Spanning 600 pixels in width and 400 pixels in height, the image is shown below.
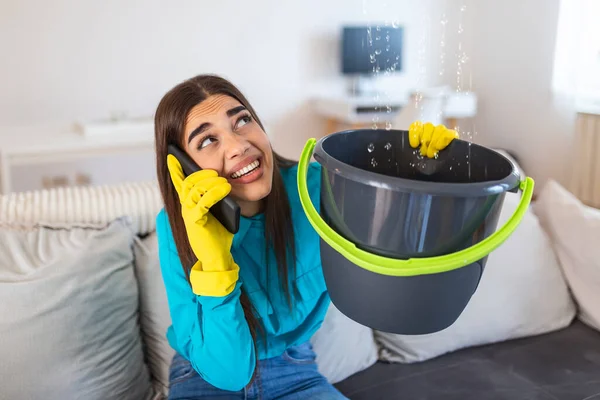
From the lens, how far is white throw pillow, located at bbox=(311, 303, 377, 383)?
50.5 inches

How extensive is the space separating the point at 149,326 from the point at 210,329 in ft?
1.27

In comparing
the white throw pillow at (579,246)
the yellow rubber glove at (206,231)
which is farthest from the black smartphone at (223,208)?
the white throw pillow at (579,246)

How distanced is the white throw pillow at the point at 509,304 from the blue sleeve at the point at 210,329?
0.53m

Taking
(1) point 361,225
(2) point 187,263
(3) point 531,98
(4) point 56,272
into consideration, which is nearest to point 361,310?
(1) point 361,225

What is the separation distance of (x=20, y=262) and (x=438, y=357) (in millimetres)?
959

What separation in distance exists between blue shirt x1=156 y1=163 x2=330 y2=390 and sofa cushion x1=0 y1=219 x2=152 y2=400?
0.12 m

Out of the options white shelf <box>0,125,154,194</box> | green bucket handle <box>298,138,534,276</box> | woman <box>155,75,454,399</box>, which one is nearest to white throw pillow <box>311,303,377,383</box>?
woman <box>155,75,454,399</box>

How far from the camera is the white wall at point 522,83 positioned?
9.70ft

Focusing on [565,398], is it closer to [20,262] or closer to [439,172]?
[439,172]

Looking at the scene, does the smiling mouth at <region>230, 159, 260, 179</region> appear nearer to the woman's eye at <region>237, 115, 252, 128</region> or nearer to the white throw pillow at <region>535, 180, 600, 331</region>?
the woman's eye at <region>237, 115, 252, 128</region>

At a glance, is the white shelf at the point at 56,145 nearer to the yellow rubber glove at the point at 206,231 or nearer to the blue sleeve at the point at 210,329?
the blue sleeve at the point at 210,329

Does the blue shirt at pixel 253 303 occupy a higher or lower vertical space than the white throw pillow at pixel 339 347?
higher

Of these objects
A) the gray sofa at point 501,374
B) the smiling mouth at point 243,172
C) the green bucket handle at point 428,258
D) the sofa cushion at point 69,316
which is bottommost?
the gray sofa at point 501,374

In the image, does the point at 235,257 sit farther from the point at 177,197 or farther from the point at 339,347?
the point at 339,347
